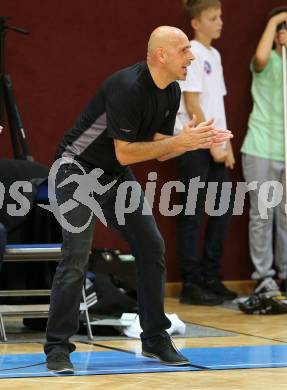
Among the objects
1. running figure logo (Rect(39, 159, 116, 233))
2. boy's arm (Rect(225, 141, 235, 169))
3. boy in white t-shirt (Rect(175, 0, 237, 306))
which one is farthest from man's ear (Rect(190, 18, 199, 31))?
running figure logo (Rect(39, 159, 116, 233))

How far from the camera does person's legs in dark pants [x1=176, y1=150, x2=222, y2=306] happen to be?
20.0 feet

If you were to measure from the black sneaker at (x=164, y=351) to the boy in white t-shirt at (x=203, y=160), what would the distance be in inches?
87.4

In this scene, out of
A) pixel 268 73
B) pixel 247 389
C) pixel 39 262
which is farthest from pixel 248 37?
pixel 247 389

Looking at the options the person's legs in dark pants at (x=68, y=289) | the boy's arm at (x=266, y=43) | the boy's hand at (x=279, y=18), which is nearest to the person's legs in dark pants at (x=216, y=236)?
the boy's arm at (x=266, y=43)

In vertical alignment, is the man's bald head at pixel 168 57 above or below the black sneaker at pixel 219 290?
above

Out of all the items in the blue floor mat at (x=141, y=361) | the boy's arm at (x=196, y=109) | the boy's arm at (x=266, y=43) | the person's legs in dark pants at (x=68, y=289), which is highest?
the boy's arm at (x=266, y=43)

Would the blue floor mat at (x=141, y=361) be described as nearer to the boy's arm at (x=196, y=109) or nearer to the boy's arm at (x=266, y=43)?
the boy's arm at (x=196, y=109)

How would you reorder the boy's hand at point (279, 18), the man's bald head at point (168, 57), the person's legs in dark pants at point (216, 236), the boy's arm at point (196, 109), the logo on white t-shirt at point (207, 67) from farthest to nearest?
the boy's hand at point (279, 18), the person's legs in dark pants at point (216, 236), the logo on white t-shirt at point (207, 67), the boy's arm at point (196, 109), the man's bald head at point (168, 57)

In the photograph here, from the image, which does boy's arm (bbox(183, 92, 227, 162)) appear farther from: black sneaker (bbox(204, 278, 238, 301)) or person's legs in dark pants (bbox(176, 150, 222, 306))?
black sneaker (bbox(204, 278, 238, 301))

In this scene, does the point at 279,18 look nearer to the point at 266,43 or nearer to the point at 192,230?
the point at 266,43

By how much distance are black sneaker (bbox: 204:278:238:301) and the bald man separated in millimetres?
2434

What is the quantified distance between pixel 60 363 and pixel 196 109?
2.82 metres

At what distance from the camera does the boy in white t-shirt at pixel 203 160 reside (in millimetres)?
6098

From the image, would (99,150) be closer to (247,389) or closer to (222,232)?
(247,389)
